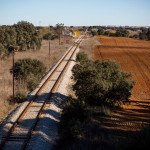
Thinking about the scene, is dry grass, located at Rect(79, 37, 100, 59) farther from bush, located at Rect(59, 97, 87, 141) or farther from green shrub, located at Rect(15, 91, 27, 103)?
bush, located at Rect(59, 97, 87, 141)

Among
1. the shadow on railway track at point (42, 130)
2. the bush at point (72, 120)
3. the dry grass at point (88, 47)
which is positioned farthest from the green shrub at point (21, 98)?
the dry grass at point (88, 47)

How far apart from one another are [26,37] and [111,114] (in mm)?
43109

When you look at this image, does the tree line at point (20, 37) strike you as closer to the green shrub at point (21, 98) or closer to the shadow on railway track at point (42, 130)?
the green shrub at point (21, 98)

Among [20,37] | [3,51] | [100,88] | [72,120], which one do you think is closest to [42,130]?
[72,120]

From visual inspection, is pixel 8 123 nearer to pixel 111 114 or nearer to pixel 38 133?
pixel 38 133

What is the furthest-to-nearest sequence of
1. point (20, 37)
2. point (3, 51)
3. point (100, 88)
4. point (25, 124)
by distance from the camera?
point (20, 37), point (3, 51), point (100, 88), point (25, 124)

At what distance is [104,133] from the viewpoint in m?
10.1

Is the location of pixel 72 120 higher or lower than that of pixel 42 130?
higher

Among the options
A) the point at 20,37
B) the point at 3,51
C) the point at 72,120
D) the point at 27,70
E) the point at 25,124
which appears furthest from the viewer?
the point at 20,37

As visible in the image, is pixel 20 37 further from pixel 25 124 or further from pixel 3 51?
pixel 25 124

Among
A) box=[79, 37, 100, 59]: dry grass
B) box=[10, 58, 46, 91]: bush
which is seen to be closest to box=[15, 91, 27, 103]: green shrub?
box=[10, 58, 46, 91]: bush

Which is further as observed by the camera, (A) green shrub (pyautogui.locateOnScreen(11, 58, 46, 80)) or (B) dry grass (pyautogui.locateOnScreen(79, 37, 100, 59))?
(B) dry grass (pyautogui.locateOnScreen(79, 37, 100, 59))

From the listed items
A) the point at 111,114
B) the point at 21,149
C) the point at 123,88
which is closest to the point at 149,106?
the point at 123,88

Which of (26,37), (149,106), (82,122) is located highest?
(26,37)
